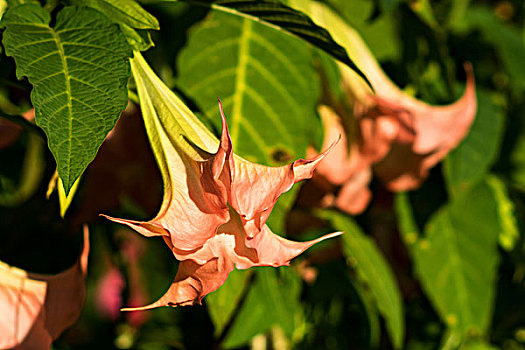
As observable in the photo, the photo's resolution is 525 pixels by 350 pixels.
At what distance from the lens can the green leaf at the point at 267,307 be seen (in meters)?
0.60

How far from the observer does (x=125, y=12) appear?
34 cm

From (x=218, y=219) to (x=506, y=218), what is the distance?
65cm

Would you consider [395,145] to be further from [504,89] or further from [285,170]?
[504,89]

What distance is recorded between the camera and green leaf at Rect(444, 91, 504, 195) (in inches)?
27.0

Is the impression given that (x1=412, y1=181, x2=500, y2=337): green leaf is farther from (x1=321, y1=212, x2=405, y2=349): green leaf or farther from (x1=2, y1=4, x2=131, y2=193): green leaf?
(x1=2, y1=4, x2=131, y2=193): green leaf

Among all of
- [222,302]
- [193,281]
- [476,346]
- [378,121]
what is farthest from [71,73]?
[476,346]

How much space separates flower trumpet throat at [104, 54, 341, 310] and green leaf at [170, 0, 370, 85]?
0.09m

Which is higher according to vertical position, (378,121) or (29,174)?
(378,121)

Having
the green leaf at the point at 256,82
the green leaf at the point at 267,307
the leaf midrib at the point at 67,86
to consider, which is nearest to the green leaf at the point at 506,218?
the green leaf at the point at 267,307

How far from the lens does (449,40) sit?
86cm

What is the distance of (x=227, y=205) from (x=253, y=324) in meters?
0.40

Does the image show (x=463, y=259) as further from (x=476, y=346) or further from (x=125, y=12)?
(x=125, y=12)

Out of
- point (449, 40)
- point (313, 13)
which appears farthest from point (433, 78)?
point (313, 13)

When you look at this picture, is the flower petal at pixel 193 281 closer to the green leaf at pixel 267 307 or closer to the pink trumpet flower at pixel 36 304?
the pink trumpet flower at pixel 36 304
